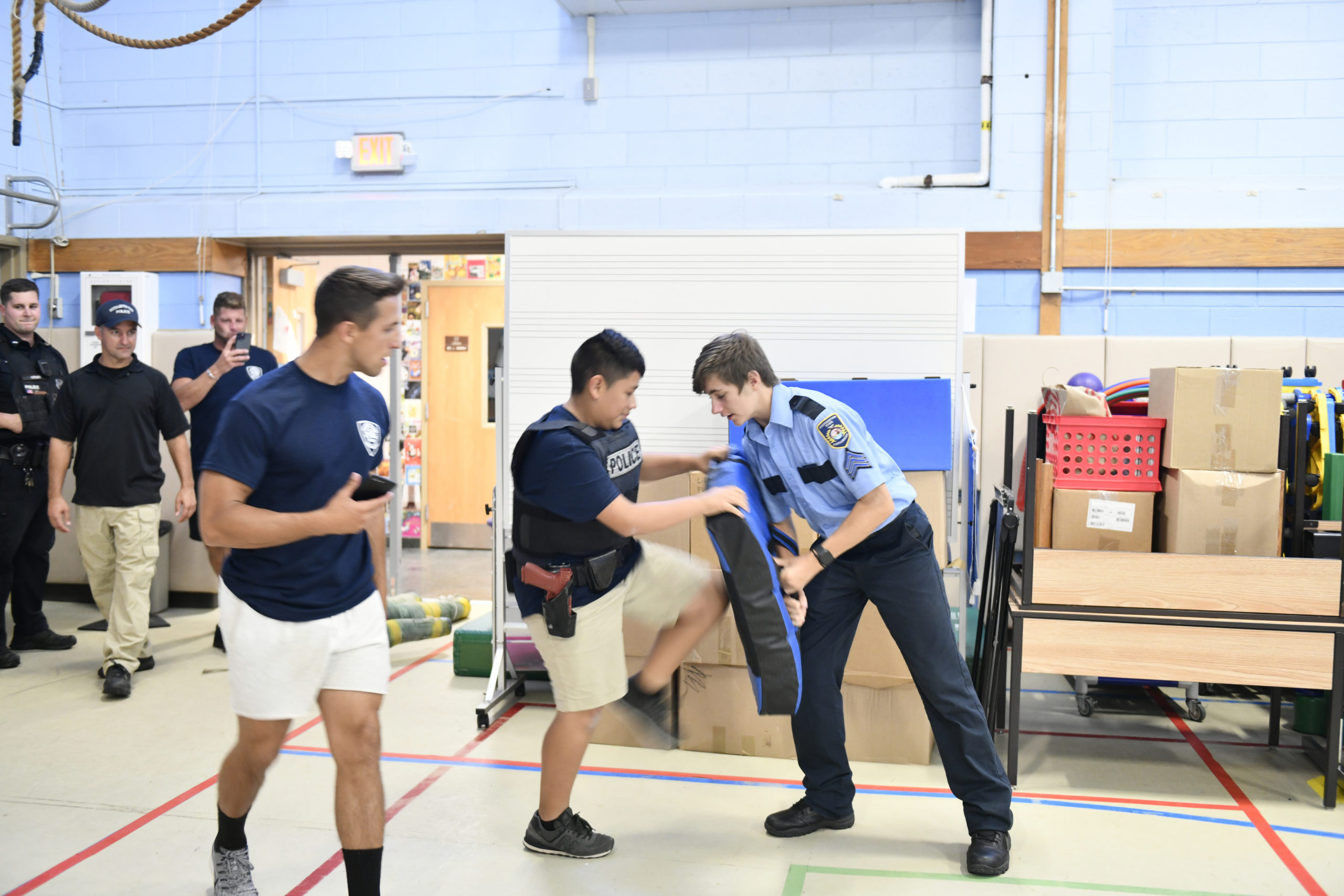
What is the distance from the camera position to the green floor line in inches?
106

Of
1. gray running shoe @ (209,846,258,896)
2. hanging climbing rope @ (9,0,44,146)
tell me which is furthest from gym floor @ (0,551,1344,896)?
hanging climbing rope @ (9,0,44,146)

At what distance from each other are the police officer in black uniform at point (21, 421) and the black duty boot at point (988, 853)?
14.6ft

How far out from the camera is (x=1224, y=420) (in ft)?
10.9

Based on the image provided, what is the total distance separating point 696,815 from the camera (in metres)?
3.21

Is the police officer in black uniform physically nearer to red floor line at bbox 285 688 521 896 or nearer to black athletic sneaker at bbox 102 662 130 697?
black athletic sneaker at bbox 102 662 130 697

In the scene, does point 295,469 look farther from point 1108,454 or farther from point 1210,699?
point 1210,699

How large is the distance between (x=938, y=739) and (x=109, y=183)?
6547mm

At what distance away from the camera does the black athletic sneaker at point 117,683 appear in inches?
171

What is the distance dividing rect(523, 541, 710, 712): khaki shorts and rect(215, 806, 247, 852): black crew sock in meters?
0.84

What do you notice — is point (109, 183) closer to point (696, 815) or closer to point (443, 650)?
point (443, 650)

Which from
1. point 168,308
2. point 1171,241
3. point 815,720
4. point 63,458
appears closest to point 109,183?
point 168,308

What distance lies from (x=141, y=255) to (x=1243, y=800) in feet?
22.3

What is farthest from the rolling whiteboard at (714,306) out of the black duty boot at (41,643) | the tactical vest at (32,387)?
the black duty boot at (41,643)

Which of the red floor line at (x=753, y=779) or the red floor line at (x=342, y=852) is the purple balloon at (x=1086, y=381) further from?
the red floor line at (x=342, y=852)
